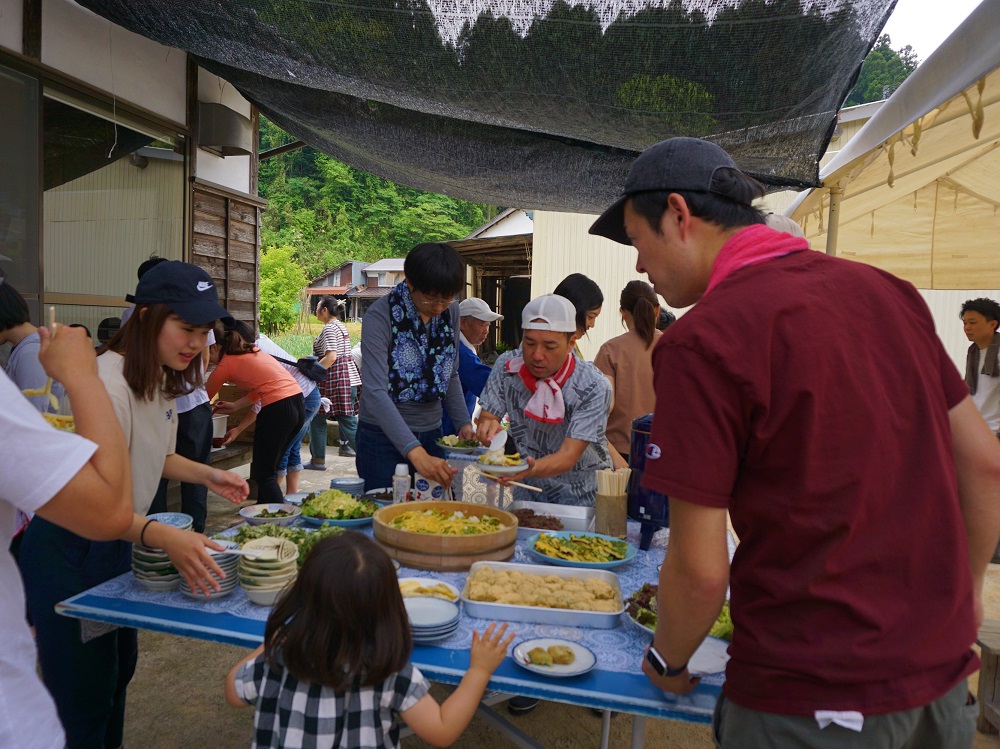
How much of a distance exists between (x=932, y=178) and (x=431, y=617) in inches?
280

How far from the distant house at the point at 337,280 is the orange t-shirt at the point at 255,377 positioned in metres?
31.8

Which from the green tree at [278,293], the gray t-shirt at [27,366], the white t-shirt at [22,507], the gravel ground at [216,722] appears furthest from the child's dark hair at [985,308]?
the green tree at [278,293]

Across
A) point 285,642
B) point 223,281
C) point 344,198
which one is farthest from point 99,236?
point 344,198

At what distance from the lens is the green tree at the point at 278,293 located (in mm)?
27781

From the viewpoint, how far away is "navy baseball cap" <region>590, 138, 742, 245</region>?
138cm

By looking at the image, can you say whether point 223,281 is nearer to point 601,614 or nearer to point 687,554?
point 601,614

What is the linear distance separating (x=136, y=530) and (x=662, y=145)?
5.91ft

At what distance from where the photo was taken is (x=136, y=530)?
2.04 metres

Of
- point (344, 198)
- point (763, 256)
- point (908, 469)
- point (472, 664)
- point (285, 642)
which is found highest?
point (344, 198)

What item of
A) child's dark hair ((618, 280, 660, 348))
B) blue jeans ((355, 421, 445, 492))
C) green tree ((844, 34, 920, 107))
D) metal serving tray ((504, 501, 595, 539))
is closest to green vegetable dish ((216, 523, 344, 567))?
metal serving tray ((504, 501, 595, 539))

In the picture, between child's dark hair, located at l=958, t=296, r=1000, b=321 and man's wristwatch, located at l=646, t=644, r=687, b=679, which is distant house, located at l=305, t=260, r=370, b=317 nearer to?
child's dark hair, located at l=958, t=296, r=1000, b=321

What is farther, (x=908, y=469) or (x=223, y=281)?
(x=223, y=281)

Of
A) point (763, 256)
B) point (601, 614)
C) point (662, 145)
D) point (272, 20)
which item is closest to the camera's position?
point (763, 256)

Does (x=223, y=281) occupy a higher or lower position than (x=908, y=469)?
higher
